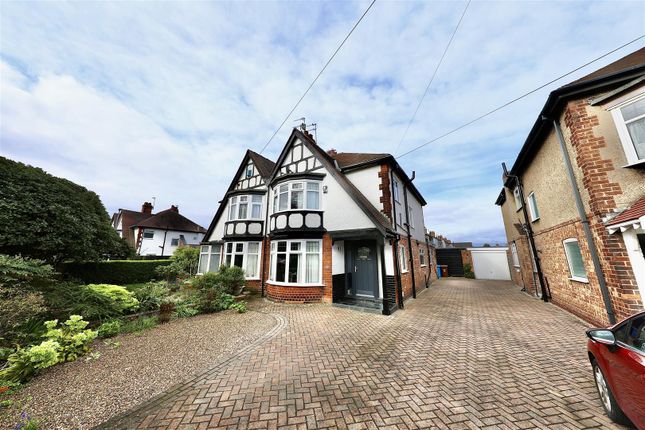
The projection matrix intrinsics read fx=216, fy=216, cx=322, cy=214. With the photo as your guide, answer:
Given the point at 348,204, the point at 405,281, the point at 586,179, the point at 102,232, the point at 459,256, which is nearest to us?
the point at 586,179

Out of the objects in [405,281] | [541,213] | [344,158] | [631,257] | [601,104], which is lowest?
[405,281]

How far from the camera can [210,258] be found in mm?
16719

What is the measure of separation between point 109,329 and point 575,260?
15.4 meters

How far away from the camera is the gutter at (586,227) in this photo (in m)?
5.68

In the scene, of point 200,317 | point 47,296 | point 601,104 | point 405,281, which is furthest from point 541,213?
point 47,296

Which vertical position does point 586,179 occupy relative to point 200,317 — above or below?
above

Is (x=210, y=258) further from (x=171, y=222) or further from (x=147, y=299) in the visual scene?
(x=171, y=222)

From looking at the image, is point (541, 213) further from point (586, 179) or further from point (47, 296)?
point (47, 296)

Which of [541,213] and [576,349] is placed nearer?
[576,349]

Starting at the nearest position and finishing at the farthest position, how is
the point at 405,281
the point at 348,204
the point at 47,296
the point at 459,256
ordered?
the point at 47,296 < the point at 348,204 < the point at 405,281 < the point at 459,256

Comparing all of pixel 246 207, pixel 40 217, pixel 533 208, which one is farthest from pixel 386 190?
pixel 40 217

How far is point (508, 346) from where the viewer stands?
5379mm

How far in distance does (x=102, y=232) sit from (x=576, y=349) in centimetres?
2236

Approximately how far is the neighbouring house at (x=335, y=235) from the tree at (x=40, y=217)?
28.1ft
